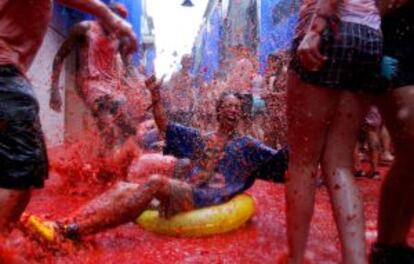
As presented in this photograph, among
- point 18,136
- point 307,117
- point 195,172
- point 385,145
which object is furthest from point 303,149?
point 385,145

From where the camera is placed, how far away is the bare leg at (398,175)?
7.73 ft

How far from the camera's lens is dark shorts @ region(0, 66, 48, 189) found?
2125 mm

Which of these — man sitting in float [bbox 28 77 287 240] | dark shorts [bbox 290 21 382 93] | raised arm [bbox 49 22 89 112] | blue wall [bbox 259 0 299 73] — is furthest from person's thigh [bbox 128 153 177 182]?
blue wall [bbox 259 0 299 73]

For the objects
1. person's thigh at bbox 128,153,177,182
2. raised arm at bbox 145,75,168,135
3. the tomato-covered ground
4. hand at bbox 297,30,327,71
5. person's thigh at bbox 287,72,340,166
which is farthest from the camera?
person's thigh at bbox 128,153,177,182

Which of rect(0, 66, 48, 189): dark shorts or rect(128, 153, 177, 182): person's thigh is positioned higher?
rect(0, 66, 48, 189): dark shorts

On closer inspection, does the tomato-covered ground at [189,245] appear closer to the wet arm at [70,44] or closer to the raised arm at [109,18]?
the raised arm at [109,18]

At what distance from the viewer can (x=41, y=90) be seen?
8.61 m

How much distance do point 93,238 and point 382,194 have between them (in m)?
1.75

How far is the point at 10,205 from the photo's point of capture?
2133 mm

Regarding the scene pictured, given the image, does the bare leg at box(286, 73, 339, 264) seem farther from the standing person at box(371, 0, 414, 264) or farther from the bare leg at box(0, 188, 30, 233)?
the bare leg at box(0, 188, 30, 233)

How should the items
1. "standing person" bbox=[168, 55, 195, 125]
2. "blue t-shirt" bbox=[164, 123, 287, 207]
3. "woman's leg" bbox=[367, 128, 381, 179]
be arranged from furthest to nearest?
"standing person" bbox=[168, 55, 195, 125], "woman's leg" bbox=[367, 128, 381, 179], "blue t-shirt" bbox=[164, 123, 287, 207]

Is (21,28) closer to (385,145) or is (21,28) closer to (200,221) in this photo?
(200,221)

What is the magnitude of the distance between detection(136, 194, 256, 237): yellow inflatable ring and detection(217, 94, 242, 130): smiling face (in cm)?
57

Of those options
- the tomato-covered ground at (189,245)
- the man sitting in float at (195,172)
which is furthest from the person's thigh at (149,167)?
the tomato-covered ground at (189,245)
